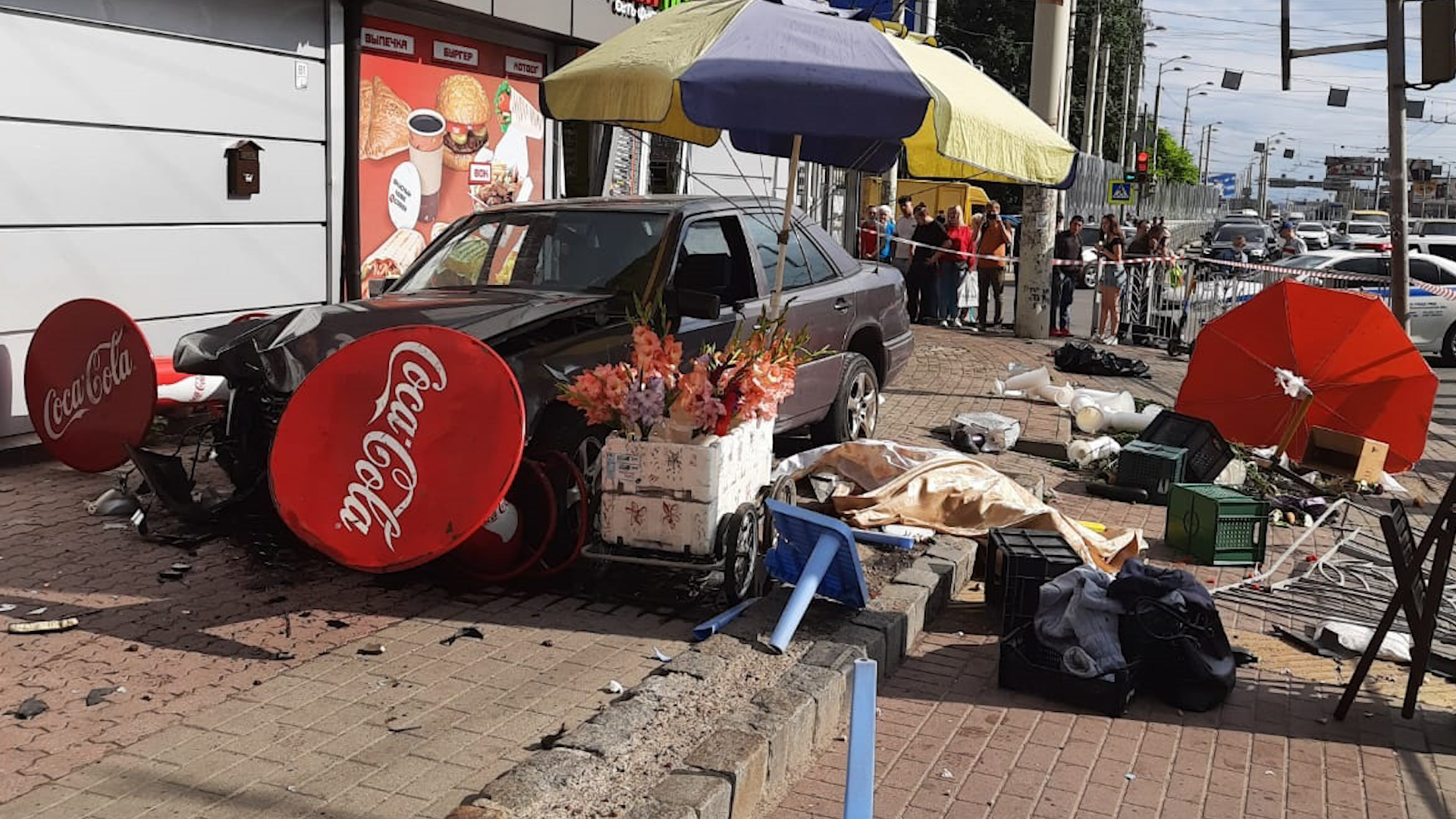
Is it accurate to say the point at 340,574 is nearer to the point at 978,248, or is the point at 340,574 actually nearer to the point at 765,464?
the point at 765,464

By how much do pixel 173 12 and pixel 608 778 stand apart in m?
7.71

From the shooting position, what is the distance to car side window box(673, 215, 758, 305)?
23.0ft

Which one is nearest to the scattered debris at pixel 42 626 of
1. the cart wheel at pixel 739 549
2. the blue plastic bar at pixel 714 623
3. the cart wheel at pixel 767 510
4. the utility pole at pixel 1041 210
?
the blue plastic bar at pixel 714 623

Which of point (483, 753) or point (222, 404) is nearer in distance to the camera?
point (483, 753)

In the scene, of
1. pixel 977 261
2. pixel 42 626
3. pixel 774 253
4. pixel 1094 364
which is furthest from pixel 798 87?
pixel 977 261

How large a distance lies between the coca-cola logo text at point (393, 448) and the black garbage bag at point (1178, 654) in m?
2.86

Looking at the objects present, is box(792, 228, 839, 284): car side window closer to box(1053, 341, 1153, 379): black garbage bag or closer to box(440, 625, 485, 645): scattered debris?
box(440, 625, 485, 645): scattered debris

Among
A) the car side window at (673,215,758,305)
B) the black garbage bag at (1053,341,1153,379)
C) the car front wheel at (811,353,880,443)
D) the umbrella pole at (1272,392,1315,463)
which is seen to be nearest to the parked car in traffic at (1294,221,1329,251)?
the black garbage bag at (1053,341,1153,379)

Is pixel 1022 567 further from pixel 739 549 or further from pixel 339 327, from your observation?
pixel 339 327

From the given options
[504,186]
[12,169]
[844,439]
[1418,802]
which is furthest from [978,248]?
[1418,802]

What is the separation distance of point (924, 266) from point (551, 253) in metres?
13.2

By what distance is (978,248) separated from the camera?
20.7m

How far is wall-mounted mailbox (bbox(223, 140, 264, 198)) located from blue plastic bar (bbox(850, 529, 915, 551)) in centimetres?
592

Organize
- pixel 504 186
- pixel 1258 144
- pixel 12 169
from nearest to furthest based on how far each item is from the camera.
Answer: pixel 12 169 < pixel 504 186 < pixel 1258 144
